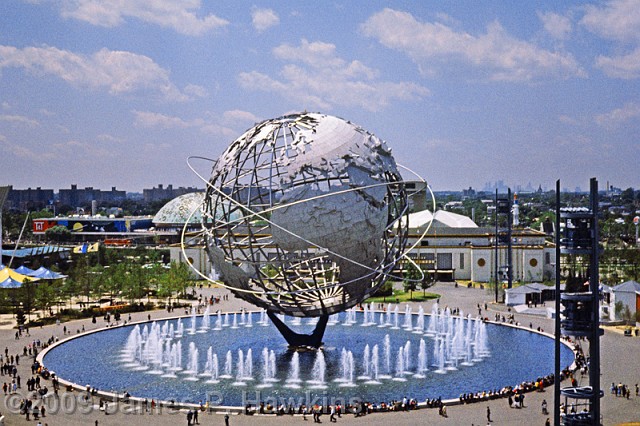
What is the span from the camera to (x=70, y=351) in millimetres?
43875

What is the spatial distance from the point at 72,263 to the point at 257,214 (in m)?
59.8

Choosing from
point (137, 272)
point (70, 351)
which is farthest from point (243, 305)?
point (70, 351)

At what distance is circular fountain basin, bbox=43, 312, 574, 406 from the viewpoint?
33.6m

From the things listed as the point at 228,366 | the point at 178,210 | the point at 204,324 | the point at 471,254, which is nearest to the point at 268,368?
the point at 228,366

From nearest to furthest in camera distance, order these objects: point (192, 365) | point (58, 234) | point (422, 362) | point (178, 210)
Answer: point (192, 365) → point (422, 362) → point (178, 210) → point (58, 234)

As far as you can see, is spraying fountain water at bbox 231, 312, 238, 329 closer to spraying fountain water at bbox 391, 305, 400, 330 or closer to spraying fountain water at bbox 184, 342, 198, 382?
spraying fountain water at bbox 184, 342, 198, 382

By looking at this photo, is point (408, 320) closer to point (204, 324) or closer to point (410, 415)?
point (204, 324)

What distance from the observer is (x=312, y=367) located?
38.0 metres

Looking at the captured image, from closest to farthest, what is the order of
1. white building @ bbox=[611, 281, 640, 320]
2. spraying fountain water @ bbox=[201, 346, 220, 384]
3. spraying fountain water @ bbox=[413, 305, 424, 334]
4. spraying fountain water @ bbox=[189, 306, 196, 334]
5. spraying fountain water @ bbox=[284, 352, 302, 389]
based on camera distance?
spraying fountain water @ bbox=[284, 352, 302, 389]
spraying fountain water @ bbox=[201, 346, 220, 384]
spraying fountain water @ bbox=[413, 305, 424, 334]
spraying fountain water @ bbox=[189, 306, 196, 334]
white building @ bbox=[611, 281, 640, 320]

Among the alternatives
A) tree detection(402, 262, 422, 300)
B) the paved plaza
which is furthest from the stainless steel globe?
tree detection(402, 262, 422, 300)

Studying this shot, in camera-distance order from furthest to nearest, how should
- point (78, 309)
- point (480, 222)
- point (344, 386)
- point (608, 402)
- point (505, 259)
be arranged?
point (480, 222), point (505, 259), point (78, 309), point (344, 386), point (608, 402)

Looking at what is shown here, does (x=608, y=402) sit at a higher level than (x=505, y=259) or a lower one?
lower

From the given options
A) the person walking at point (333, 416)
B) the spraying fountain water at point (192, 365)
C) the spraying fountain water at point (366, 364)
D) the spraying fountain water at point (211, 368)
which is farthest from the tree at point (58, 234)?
the person walking at point (333, 416)

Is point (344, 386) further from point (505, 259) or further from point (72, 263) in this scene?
point (72, 263)
